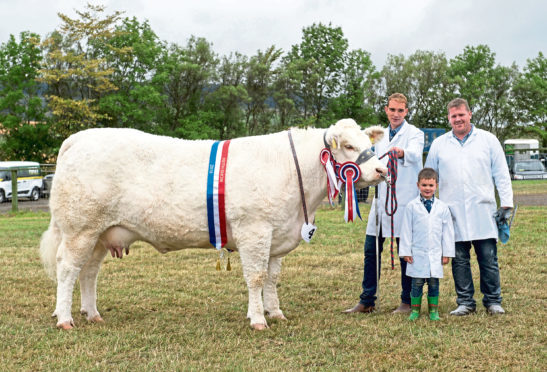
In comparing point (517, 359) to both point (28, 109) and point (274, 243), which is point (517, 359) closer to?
point (274, 243)

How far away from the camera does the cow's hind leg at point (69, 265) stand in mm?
5402

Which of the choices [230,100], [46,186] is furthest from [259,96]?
[46,186]

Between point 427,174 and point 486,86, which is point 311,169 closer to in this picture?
point 427,174

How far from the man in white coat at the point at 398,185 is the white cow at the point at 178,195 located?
1.59 feet

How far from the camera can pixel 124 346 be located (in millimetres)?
4703

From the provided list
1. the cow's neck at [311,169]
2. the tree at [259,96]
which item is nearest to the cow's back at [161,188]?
the cow's neck at [311,169]

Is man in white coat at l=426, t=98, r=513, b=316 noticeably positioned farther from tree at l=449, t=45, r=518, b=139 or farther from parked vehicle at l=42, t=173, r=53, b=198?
tree at l=449, t=45, r=518, b=139

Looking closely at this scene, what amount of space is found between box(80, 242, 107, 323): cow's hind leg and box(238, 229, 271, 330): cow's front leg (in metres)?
1.56

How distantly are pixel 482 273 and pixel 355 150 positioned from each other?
77.4 inches

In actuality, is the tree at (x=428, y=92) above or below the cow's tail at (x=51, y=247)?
above

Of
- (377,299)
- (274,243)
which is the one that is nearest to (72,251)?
(274,243)

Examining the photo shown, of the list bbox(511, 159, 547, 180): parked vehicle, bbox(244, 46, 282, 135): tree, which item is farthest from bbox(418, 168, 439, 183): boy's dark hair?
bbox(244, 46, 282, 135): tree

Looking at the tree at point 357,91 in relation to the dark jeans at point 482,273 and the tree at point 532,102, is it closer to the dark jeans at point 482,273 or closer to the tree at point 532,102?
the tree at point 532,102

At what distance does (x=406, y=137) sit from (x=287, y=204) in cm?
155
